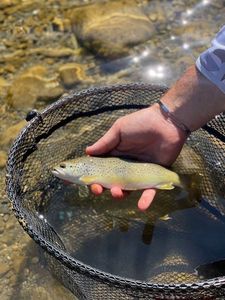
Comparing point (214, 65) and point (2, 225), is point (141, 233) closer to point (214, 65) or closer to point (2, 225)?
point (2, 225)

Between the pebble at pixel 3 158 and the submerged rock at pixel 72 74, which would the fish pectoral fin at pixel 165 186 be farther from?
the submerged rock at pixel 72 74

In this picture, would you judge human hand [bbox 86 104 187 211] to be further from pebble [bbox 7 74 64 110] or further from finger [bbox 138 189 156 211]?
pebble [bbox 7 74 64 110]

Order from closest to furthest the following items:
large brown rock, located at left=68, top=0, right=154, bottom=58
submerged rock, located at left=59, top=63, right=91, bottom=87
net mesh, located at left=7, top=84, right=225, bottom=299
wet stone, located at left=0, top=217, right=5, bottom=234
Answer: net mesh, located at left=7, top=84, right=225, bottom=299 < wet stone, located at left=0, top=217, right=5, bottom=234 < submerged rock, located at left=59, top=63, right=91, bottom=87 < large brown rock, located at left=68, top=0, right=154, bottom=58

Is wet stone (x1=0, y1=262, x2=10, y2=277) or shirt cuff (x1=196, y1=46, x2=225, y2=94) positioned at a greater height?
shirt cuff (x1=196, y1=46, x2=225, y2=94)

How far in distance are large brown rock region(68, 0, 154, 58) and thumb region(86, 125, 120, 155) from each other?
5.94 ft

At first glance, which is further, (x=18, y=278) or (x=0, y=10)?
(x=0, y=10)

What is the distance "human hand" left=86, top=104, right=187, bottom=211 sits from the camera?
10.2 ft

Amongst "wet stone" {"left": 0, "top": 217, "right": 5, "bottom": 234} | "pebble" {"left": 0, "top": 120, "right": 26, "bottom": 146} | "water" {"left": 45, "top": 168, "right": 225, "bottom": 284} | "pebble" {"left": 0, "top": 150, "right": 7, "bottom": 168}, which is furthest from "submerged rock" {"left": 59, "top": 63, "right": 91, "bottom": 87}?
"wet stone" {"left": 0, "top": 217, "right": 5, "bottom": 234}

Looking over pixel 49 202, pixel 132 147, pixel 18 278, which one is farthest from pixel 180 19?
pixel 18 278

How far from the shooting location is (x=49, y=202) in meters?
3.39

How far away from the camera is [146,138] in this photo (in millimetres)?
3174

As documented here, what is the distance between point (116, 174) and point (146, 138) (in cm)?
31

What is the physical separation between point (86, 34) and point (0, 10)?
3.91 feet

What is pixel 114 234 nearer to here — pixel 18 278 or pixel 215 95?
pixel 18 278
